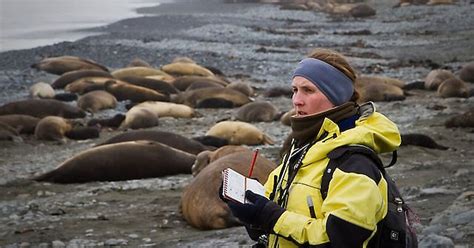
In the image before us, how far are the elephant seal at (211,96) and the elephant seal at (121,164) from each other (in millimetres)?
5598

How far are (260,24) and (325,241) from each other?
99.7 feet

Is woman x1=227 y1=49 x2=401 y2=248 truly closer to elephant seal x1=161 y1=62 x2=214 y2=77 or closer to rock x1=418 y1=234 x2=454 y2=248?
rock x1=418 y1=234 x2=454 y2=248

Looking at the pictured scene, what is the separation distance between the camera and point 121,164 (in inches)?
336

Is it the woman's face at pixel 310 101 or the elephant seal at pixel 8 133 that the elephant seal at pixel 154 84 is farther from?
the woman's face at pixel 310 101

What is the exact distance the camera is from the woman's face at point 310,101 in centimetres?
306

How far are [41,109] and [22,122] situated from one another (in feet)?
4.26

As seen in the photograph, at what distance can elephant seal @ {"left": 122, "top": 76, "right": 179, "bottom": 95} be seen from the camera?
15805mm

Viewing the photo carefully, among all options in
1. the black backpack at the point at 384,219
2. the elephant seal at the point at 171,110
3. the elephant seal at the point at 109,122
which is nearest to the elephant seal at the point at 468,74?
the elephant seal at the point at 171,110

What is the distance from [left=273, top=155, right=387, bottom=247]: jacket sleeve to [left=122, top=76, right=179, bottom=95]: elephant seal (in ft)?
42.6

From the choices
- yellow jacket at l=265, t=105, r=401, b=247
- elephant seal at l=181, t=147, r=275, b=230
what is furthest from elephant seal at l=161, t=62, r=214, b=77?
yellow jacket at l=265, t=105, r=401, b=247

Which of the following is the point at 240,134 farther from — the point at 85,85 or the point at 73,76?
the point at 73,76

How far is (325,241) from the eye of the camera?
2.83m

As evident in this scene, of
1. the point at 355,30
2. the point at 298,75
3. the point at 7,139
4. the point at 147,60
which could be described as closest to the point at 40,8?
the point at 355,30

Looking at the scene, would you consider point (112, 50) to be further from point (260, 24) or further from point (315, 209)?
point (315, 209)
